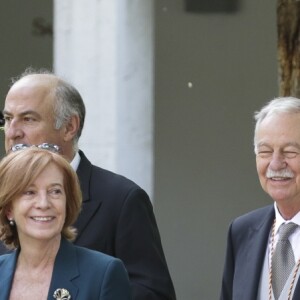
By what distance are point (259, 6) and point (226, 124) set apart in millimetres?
988

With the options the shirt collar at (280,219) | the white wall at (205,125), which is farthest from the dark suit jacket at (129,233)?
the white wall at (205,125)

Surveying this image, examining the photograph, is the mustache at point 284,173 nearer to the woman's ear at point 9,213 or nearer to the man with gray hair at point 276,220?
the man with gray hair at point 276,220

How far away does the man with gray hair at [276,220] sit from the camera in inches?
171

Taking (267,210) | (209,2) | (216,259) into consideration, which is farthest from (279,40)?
(216,259)

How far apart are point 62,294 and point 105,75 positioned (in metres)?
3.48

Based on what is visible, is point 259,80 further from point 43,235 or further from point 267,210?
point 43,235

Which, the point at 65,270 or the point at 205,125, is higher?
the point at 65,270

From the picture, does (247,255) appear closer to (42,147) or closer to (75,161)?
(75,161)

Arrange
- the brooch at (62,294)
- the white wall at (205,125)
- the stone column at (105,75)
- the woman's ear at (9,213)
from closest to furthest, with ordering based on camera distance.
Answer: the brooch at (62,294) → the woman's ear at (9,213) → the stone column at (105,75) → the white wall at (205,125)

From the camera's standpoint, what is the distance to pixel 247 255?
180 inches

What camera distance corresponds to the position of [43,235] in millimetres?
3789

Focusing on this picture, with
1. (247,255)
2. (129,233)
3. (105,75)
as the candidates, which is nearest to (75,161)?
(129,233)

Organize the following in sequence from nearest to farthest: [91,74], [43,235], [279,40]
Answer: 1. [43,235]
2. [279,40]
3. [91,74]

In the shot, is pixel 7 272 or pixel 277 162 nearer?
pixel 7 272
